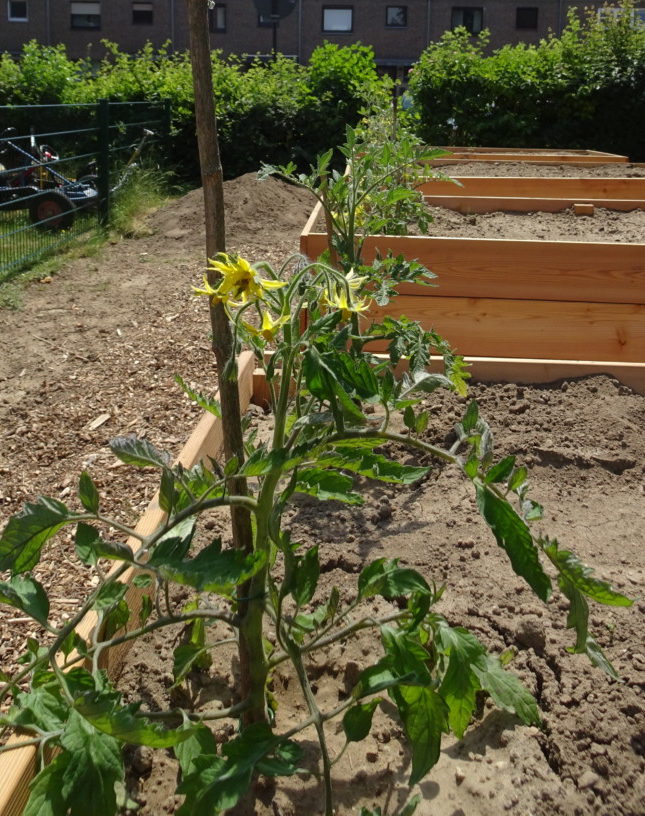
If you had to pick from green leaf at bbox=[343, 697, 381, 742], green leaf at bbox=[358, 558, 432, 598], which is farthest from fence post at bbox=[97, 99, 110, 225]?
green leaf at bbox=[343, 697, 381, 742]

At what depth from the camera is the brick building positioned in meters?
35.7

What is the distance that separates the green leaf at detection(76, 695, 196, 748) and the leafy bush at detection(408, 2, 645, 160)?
Answer: 1293 cm

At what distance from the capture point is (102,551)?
1272 millimetres

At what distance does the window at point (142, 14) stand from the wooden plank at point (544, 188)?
32549 mm

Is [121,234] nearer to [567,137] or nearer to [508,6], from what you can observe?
[567,137]

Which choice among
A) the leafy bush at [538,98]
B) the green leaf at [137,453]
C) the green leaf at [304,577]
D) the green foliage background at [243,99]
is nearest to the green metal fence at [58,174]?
the green foliage background at [243,99]

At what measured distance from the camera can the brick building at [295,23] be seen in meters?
35.7

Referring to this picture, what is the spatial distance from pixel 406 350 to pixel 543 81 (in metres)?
12.5

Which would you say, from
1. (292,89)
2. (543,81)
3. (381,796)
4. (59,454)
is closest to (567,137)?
(543,81)

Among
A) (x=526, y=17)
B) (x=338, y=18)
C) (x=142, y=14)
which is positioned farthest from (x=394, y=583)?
(x=142, y=14)

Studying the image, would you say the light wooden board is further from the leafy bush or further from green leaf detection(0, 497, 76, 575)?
the leafy bush

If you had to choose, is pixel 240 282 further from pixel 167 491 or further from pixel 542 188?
pixel 542 188

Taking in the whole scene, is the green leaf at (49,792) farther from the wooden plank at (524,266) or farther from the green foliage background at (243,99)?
the green foliage background at (243,99)

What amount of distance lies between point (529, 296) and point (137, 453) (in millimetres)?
3487
